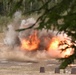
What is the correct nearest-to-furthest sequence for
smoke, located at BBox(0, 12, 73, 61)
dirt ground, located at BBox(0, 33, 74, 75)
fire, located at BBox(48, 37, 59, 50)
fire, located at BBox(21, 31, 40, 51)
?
dirt ground, located at BBox(0, 33, 74, 75)
smoke, located at BBox(0, 12, 73, 61)
fire, located at BBox(48, 37, 59, 50)
fire, located at BBox(21, 31, 40, 51)

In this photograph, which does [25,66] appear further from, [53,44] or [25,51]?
[53,44]

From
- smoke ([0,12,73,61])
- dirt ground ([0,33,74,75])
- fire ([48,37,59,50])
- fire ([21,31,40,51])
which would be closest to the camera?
dirt ground ([0,33,74,75])


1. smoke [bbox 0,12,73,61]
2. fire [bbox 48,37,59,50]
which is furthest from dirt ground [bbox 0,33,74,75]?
fire [bbox 48,37,59,50]

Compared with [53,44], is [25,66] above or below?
below

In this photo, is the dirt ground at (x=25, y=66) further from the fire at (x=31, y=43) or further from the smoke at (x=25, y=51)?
the fire at (x=31, y=43)

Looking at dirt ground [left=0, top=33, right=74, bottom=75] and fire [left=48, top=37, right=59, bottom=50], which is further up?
fire [left=48, top=37, right=59, bottom=50]

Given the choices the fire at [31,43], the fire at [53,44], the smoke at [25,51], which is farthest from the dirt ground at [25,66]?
the fire at [53,44]

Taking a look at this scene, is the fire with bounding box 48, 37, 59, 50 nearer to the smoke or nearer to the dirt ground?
the smoke

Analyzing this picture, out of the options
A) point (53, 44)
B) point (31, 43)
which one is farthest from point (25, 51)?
point (53, 44)

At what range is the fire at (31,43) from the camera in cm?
3297

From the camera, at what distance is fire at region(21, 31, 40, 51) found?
108ft

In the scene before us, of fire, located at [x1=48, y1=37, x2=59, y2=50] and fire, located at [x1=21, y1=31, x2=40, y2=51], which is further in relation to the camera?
fire, located at [x1=21, y1=31, x2=40, y2=51]

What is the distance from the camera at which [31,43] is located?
108 feet

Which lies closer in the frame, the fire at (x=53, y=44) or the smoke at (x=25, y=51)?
the smoke at (x=25, y=51)
